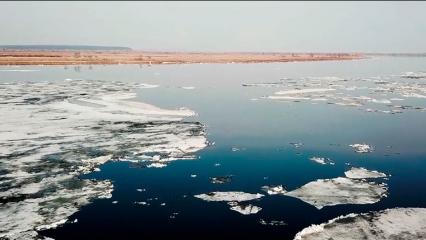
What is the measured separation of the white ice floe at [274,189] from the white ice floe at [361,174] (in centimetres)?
164

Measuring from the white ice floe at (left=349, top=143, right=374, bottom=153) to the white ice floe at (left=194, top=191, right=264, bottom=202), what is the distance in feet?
14.4

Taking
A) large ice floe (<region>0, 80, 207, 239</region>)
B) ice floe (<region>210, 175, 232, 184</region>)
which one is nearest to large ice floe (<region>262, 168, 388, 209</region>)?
ice floe (<region>210, 175, 232, 184</region>)

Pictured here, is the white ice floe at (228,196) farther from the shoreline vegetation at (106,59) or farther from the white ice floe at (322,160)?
the shoreline vegetation at (106,59)

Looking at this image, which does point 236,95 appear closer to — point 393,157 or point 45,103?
point 45,103

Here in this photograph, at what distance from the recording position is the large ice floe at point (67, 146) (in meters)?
7.05

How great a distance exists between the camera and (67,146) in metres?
10.9

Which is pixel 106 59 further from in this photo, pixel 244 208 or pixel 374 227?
pixel 374 227

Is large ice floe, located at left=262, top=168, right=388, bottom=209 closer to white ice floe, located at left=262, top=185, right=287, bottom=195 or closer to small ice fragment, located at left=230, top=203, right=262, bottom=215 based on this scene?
white ice floe, located at left=262, top=185, right=287, bottom=195

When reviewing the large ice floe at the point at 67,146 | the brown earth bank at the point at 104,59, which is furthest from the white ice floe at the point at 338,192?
the brown earth bank at the point at 104,59

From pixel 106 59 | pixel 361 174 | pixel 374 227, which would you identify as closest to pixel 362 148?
pixel 361 174

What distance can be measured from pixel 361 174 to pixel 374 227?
9.12 feet

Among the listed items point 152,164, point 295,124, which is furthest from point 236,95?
point 152,164

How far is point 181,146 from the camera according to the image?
1111 cm

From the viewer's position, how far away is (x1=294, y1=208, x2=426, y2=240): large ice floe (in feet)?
19.6
